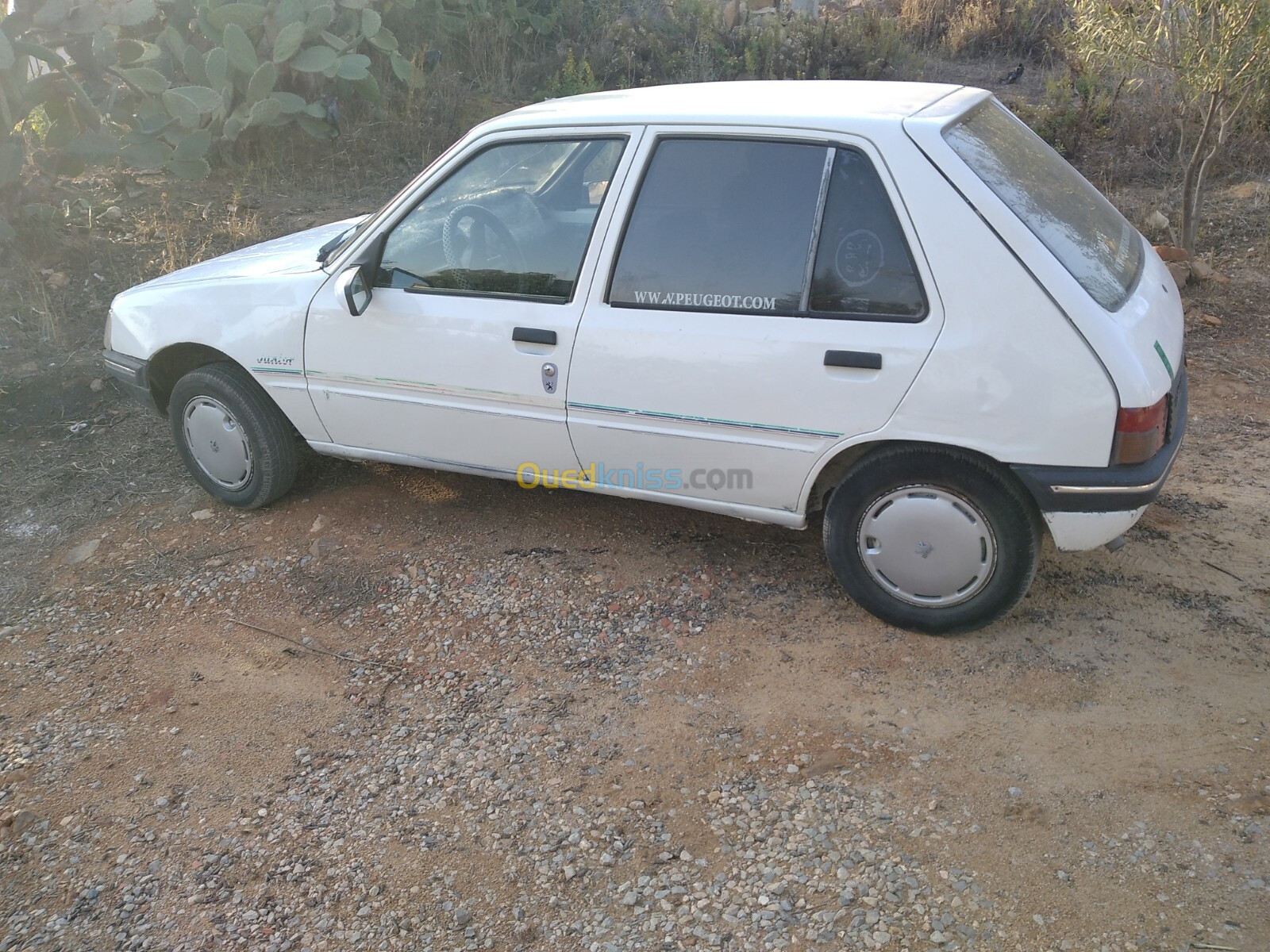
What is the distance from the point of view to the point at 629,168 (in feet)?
12.3

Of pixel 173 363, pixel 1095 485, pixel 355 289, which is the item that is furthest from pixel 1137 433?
pixel 173 363

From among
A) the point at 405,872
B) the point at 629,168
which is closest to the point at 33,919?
the point at 405,872

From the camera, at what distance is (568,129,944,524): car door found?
3.38m

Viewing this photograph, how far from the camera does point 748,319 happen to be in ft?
11.6

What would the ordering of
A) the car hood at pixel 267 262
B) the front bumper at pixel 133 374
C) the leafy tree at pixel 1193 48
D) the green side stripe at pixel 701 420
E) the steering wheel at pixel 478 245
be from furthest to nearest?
the leafy tree at pixel 1193 48, the front bumper at pixel 133 374, the car hood at pixel 267 262, the steering wheel at pixel 478 245, the green side stripe at pixel 701 420

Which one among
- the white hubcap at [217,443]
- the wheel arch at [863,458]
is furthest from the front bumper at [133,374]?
the wheel arch at [863,458]

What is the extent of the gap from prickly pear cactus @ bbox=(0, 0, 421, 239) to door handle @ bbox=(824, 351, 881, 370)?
5924 millimetres

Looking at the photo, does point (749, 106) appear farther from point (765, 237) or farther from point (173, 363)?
point (173, 363)

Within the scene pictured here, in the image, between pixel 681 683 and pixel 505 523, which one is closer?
pixel 681 683

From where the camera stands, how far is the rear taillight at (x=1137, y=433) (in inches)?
→ 124

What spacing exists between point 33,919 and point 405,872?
102cm

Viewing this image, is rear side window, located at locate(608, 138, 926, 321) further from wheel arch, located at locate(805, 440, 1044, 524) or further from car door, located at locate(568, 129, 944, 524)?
wheel arch, located at locate(805, 440, 1044, 524)

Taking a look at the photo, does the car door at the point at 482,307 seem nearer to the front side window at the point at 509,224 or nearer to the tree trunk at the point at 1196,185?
the front side window at the point at 509,224

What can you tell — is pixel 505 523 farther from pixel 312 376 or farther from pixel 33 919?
pixel 33 919
